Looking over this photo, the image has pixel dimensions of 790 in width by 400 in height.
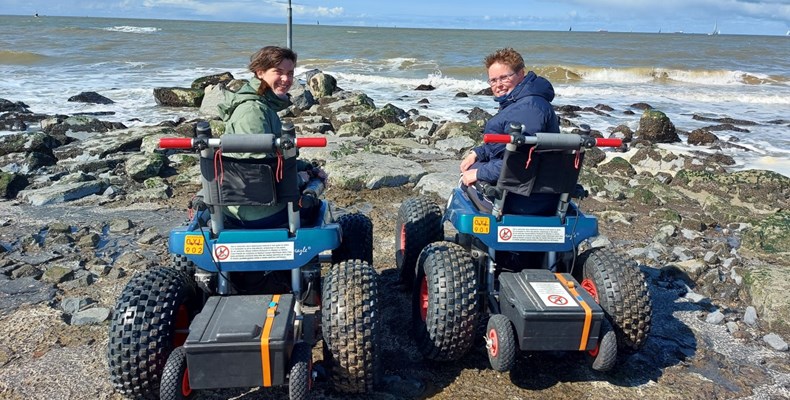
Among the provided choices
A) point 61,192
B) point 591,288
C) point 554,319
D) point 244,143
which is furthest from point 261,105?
point 61,192

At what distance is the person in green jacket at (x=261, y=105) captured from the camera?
3.48 metres

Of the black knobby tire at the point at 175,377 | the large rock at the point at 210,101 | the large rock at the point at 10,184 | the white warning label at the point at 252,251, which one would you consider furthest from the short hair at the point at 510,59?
the large rock at the point at 210,101

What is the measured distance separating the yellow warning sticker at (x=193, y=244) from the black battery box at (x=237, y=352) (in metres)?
0.51

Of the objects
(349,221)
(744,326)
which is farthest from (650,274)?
(349,221)

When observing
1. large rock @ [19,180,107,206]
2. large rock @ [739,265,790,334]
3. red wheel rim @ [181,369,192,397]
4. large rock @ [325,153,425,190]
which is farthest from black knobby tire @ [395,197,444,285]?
large rock @ [19,180,107,206]

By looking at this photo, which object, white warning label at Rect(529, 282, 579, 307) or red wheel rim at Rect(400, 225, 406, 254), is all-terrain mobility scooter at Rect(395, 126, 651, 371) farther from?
red wheel rim at Rect(400, 225, 406, 254)

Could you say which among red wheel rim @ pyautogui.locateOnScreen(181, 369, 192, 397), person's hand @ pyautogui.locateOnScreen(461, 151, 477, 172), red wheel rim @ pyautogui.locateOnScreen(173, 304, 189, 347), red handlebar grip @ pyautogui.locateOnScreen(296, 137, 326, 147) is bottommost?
red wheel rim @ pyautogui.locateOnScreen(181, 369, 192, 397)

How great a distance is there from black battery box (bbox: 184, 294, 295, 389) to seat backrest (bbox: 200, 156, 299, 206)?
68cm

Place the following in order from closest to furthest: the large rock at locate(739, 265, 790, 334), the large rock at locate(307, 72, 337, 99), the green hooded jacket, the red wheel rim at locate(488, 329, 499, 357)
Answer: the green hooded jacket, the red wheel rim at locate(488, 329, 499, 357), the large rock at locate(739, 265, 790, 334), the large rock at locate(307, 72, 337, 99)

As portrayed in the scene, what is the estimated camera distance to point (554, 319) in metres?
3.39

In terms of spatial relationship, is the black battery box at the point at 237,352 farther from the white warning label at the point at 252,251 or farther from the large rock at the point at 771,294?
the large rock at the point at 771,294

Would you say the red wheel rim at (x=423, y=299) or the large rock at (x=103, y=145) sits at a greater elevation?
the red wheel rim at (x=423, y=299)

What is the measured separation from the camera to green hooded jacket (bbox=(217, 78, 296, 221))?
11.3 ft

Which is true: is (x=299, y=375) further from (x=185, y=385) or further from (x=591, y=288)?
(x=591, y=288)
